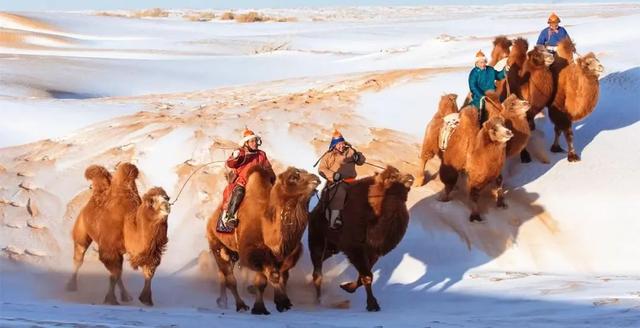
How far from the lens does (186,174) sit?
1516 centimetres

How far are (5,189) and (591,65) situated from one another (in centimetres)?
771

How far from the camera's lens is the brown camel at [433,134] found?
1487cm

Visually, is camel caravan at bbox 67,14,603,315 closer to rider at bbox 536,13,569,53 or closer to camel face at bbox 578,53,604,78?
camel face at bbox 578,53,604,78

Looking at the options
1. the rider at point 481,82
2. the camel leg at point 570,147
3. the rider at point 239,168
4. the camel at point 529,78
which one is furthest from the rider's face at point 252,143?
the camel leg at point 570,147

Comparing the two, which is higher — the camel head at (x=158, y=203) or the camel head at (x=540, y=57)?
the camel head at (x=540, y=57)

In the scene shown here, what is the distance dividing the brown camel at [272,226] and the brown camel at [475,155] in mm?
3546

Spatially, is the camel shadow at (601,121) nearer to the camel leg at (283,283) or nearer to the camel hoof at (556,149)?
the camel hoof at (556,149)

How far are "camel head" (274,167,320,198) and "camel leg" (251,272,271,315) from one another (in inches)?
31.7

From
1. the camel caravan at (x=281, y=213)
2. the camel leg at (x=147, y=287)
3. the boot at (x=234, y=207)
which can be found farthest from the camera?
the camel leg at (x=147, y=287)

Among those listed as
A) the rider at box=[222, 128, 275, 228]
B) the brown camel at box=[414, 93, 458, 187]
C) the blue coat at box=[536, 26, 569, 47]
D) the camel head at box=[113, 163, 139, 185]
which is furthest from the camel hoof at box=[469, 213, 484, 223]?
the camel head at box=[113, 163, 139, 185]

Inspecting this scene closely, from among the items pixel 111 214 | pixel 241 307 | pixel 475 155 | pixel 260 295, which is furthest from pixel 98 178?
pixel 475 155

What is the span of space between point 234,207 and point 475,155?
394 centimetres

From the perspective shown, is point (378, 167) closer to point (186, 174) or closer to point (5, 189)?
point (186, 174)

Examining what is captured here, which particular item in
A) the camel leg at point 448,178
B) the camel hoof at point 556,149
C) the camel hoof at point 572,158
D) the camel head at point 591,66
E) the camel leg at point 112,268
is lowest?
the camel leg at point 112,268
